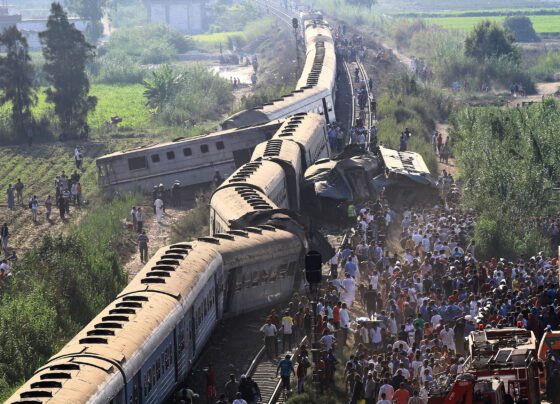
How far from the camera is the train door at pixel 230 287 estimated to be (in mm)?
29062

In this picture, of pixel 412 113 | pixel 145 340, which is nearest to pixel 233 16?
pixel 412 113

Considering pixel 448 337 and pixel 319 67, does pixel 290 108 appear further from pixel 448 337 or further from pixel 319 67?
pixel 448 337

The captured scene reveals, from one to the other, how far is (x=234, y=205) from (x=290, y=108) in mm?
20983

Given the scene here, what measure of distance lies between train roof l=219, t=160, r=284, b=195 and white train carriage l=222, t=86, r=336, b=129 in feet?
43.5

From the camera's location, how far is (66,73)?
66562 millimetres

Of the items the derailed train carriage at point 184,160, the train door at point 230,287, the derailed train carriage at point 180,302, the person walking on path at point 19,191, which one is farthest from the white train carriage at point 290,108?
the train door at point 230,287

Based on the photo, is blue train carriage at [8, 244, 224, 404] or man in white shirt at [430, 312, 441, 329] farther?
man in white shirt at [430, 312, 441, 329]

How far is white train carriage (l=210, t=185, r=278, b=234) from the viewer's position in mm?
32906

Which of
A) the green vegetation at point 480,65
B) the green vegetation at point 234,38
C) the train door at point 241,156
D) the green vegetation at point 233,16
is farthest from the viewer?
the green vegetation at point 233,16

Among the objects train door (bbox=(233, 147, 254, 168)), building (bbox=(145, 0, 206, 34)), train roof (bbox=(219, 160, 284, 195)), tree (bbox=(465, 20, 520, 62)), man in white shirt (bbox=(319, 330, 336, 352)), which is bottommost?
building (bbox=(145, 0, 206, 34))

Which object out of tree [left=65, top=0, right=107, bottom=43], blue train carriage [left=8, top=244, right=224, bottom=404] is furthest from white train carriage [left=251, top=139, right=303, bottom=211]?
tree [left=65, top=0, right=107, bottom=43]

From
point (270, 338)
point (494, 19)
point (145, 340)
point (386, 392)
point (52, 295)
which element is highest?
point (145, 340)

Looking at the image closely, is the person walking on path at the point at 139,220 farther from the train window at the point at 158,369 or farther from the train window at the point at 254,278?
the train window at the point at 158,369

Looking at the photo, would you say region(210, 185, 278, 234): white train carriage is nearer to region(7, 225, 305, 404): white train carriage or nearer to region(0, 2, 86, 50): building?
region(7, 225, 305, 404): white train carriage
